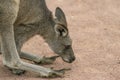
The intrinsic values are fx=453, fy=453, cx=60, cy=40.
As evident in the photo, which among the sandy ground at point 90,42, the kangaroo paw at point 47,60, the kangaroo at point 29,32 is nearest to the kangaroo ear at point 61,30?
the kangaroo at point 29,32

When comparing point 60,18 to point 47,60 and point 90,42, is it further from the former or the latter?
point 90,42

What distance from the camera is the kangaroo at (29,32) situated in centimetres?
602

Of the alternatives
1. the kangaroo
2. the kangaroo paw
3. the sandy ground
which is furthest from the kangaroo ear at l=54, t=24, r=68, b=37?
the sandy ground

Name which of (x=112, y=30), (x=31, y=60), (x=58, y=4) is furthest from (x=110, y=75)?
(x=58, y=4)

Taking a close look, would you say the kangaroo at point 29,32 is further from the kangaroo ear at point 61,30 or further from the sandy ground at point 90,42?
the sandy ground at point 90,42

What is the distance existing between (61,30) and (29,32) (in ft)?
1.57

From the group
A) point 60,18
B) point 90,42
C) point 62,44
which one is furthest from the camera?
point 90,42

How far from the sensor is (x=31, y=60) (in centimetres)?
693

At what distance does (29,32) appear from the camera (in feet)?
21.8

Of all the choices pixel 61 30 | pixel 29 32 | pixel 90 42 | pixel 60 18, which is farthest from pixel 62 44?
pixel 90 42

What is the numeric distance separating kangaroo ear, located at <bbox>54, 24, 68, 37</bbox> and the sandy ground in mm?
482

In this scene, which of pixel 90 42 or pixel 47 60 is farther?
pixel 90 42

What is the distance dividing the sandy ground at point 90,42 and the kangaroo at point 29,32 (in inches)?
6.6

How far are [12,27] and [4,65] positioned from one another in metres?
0.60
